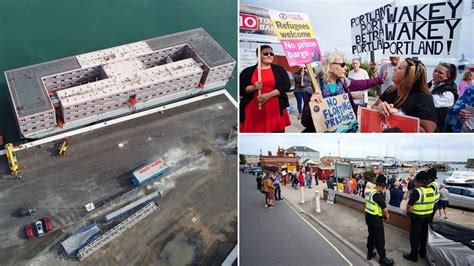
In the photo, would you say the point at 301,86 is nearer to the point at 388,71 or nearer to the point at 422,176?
the point at 388,71

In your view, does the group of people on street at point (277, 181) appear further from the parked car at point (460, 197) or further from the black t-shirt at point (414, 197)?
the parked car at point (460, 197)

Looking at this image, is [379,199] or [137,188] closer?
[379,199]

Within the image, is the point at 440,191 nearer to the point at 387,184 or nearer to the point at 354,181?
the point at 387,184

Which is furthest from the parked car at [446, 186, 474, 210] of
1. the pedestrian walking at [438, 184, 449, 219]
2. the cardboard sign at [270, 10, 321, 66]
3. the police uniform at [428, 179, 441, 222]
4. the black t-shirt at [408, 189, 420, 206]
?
the cardboard sign at [270, 10, 321, 66]

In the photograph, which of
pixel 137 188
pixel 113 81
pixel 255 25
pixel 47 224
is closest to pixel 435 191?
pixel 255 25

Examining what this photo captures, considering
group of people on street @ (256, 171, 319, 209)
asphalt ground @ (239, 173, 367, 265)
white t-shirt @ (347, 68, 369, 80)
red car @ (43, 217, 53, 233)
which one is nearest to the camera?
asphalt ground @ (239, 173, 367, 265)

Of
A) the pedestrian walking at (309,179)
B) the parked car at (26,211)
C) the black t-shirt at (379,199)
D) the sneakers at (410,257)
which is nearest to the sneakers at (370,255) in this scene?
the sneakers at (410,257)

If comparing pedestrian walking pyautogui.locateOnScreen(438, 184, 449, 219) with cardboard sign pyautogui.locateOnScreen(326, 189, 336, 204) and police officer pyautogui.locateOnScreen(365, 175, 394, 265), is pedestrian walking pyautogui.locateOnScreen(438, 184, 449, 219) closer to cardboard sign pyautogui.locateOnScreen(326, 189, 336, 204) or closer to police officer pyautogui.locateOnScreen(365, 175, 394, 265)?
police officer pyautogui.locateOnScreen(365, 175, 394, 265)
